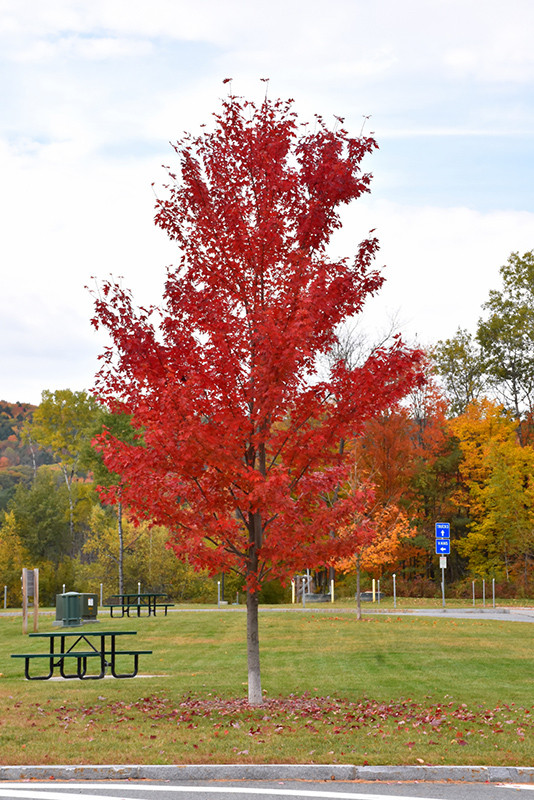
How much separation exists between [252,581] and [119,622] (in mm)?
14790

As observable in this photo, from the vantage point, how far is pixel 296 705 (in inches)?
411

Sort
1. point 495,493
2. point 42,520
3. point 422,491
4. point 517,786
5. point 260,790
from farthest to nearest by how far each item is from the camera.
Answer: point 42,520, point 422,491, point 495,493, point 517,786, point 260,790

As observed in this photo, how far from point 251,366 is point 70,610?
14.6 m

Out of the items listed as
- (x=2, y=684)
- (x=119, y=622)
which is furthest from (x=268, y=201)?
(x=119, y=622)

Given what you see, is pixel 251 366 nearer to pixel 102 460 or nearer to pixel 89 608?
pixel 89 608

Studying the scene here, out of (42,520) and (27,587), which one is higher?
(42,520)

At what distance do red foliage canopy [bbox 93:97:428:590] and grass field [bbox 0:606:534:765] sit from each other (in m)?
1.96

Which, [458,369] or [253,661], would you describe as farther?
[458,369]

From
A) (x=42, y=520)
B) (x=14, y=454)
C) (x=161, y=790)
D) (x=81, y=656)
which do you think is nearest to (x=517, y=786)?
(x=161, y=790)

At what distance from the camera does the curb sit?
6.85 metres

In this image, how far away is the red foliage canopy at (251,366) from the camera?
32.5 ft

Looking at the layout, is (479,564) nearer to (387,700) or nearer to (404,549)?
(404,549)

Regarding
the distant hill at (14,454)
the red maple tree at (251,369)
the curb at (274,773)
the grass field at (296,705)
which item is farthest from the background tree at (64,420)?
the curb at (274,773)

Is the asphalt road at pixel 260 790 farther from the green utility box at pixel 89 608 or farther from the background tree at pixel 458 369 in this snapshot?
the background tree at pixel 458 369
